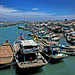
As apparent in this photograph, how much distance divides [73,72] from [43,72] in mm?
5638

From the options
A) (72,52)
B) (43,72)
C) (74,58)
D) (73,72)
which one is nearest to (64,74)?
(73,72)

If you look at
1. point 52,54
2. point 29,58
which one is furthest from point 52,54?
point 29,58

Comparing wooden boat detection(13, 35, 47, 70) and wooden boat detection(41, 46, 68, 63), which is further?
wooden boat detection(41, 46, 68, 63)

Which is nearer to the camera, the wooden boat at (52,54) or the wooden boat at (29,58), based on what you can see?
the wooden boat at (29,58)

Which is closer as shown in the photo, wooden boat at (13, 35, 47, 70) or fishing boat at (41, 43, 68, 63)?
wooden boat at (13, 35, 47, 70)

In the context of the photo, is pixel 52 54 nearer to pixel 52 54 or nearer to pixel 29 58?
pixel 52 54

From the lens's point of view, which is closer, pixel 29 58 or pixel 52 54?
pixel 29 58

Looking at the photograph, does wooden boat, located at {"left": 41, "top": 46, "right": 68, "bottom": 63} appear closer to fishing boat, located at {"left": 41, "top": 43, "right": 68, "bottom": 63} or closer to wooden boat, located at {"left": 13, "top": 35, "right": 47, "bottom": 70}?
fishing boat, located at {"left": 41, "top": 43, "right": 68, "bottom": 63}

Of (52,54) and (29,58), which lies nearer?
(29,58)

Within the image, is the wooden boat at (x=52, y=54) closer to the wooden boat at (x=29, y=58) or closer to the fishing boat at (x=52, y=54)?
the fishing boat at (x=52, y=54)

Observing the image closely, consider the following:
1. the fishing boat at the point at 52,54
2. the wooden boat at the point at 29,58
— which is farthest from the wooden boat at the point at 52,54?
the wooden boat at the point at 29,58

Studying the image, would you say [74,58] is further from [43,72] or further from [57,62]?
[43,72]

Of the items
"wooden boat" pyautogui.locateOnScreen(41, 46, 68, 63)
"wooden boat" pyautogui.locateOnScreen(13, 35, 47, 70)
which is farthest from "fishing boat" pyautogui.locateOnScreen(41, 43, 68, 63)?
"wooden boat" pyautogui.locateOnScreen(13, 35, 47, 70)

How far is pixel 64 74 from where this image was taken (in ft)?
64.0
